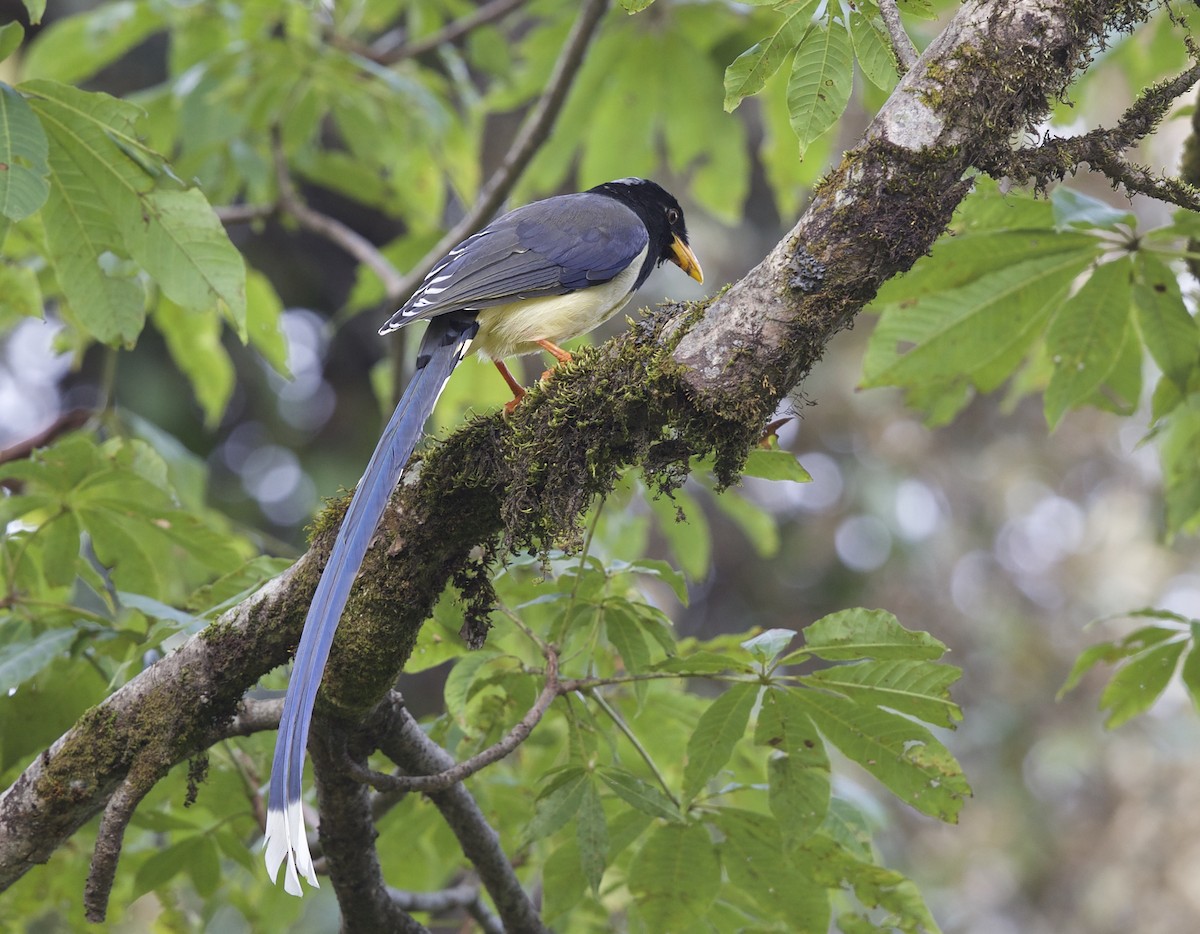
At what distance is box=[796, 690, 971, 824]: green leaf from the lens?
2143 mm

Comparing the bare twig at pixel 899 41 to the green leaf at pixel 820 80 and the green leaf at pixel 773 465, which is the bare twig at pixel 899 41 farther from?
the green leaf at pixel 773 465

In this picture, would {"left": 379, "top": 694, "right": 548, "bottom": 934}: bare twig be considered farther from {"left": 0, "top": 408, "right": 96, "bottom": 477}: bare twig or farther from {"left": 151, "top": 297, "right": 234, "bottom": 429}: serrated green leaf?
{"left": 151, "top": 297, "right": 234, "bottom": 429}: serrated green leaf

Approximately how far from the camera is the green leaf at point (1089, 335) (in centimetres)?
275

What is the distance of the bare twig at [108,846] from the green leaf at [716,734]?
37.7 inches

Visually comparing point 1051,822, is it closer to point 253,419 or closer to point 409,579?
point 253,419

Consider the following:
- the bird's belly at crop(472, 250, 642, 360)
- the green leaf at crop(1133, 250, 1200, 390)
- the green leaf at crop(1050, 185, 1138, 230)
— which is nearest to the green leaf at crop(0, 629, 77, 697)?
the bird's belly at crop(472, 250, 642, 360)

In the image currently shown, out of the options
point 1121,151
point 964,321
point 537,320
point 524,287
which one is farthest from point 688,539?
point 1121,151

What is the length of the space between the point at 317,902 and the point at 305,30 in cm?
454

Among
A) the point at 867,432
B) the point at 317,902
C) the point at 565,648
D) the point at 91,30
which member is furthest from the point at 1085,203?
the point at 867,432

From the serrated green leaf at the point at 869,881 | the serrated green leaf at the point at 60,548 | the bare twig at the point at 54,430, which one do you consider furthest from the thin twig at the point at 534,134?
the serrated green leaf at the point at 869,881

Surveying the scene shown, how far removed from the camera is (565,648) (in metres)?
2.46

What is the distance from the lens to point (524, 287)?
3.19 meters

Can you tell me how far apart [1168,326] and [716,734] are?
153 centimetres

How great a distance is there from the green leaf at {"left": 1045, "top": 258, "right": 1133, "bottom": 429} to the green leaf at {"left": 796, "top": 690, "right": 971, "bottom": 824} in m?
0.98
